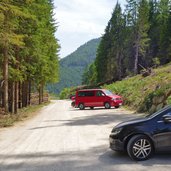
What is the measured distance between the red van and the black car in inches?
991

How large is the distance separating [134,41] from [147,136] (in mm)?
66734

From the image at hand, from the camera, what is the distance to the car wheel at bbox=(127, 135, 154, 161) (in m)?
9.96

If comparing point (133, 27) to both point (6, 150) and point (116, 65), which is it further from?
point (6, 150)

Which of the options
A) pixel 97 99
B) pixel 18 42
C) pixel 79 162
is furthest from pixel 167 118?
pixel 97 99

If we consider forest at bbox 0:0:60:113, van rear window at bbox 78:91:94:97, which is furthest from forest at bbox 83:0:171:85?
forest at bbox 0:0:60:113

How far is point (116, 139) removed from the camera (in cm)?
1038

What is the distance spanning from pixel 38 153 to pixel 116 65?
252 feet

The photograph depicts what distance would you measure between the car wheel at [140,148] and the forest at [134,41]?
5905 cm

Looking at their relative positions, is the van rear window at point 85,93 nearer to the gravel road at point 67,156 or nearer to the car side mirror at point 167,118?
the gravel road at point 67,156

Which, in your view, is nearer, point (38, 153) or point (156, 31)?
point (38, 153)

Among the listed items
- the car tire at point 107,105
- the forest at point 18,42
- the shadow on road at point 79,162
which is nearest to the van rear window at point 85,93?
the car tire at point 107,105

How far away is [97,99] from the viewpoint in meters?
36.9

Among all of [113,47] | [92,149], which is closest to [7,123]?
[92,149]

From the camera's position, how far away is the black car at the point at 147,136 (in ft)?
32.4
